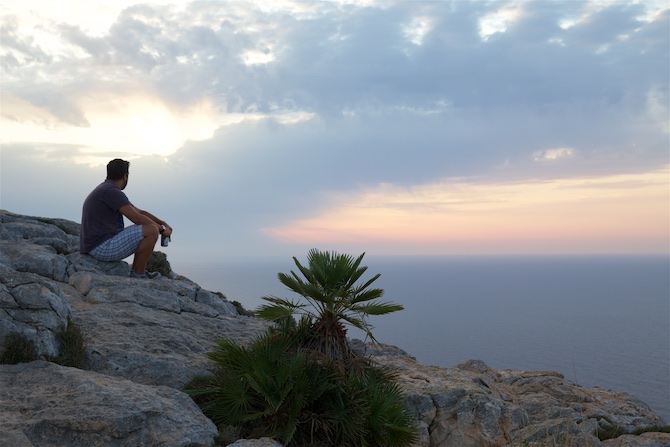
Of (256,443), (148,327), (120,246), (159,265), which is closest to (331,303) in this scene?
(256,443)

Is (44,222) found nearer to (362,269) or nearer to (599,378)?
(362,269)

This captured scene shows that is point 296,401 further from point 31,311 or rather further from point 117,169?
point 117,169

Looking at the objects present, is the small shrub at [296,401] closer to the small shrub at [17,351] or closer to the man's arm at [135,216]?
the small shrub at [17,351]

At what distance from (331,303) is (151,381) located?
9.70ft

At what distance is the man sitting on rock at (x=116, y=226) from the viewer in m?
12.8

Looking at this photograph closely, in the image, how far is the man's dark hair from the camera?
1290 centimetres

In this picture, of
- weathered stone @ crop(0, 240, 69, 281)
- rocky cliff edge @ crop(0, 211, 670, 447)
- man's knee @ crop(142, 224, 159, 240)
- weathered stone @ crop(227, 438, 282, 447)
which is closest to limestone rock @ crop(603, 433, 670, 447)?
rocky cliff edge @ crop(0, 211, 670, 447)

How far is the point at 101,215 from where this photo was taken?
1316 cm

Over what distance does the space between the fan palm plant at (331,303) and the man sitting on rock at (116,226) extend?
5.30 metres

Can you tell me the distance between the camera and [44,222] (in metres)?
18.8

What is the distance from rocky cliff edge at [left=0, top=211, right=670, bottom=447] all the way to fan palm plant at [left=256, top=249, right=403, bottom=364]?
1.84m

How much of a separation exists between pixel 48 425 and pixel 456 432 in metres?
6.69

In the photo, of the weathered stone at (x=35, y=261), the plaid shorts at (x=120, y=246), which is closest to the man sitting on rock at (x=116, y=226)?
the plaid shorts at (x=120, y=246)

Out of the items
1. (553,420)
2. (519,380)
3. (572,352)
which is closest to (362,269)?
(553,420)
